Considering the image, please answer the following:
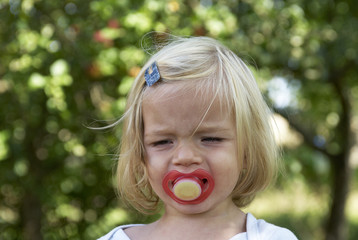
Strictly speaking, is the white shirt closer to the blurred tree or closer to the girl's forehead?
the girl's forehead

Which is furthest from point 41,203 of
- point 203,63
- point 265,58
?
point 203,63

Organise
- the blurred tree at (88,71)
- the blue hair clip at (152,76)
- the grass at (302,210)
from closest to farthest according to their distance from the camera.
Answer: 1. the blue hair clip at (152,76)
2. the blurred tree at (88,71)
3. the grass at (302,210)

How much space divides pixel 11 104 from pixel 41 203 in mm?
733

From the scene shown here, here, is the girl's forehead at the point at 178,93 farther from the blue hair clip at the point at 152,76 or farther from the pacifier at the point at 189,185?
the pacifier at the point at 189,185

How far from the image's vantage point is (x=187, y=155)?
1.51m

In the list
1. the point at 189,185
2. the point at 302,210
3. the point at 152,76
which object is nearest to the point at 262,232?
the point at 189,185

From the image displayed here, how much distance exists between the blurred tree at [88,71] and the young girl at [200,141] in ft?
3.76

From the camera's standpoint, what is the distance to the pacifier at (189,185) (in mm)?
1509

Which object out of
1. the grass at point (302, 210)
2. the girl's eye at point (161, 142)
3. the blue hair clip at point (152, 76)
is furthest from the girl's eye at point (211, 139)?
the grass at point (302, 210)

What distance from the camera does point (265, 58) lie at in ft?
10.8

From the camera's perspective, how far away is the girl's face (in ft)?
4.98

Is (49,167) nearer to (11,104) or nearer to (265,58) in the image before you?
(11,104)

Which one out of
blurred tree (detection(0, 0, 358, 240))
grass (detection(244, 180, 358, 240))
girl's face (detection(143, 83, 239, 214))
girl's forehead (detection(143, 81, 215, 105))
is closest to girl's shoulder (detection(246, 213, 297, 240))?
girl's face (detection(143, 83, 239, 214))

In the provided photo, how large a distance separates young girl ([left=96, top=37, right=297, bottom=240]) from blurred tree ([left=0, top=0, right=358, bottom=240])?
115cm
